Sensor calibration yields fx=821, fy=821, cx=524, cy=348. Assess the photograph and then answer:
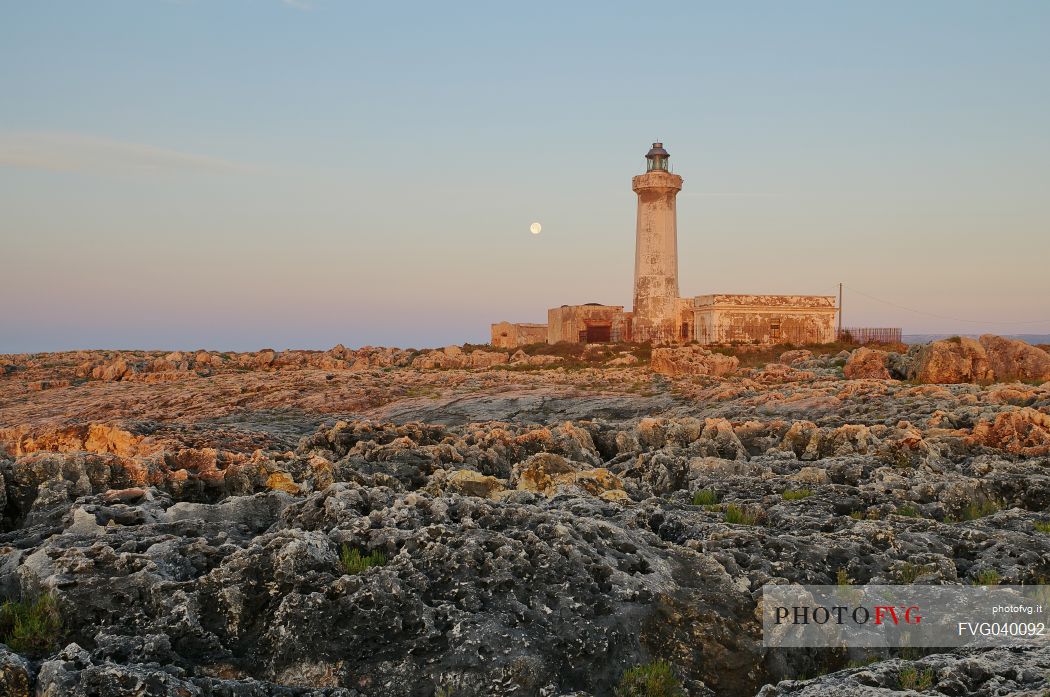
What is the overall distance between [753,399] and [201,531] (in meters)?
21.5

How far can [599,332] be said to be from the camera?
206 feet

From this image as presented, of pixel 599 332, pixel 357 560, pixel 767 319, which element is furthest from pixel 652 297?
pixel 357 560

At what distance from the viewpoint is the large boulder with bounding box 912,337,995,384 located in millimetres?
31438

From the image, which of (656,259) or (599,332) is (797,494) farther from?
(656,259)

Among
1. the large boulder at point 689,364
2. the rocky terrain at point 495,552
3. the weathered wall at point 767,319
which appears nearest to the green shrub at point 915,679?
the rocky terrain at point 495,552

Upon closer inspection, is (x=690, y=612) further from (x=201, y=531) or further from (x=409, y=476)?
(x=409, y=476)

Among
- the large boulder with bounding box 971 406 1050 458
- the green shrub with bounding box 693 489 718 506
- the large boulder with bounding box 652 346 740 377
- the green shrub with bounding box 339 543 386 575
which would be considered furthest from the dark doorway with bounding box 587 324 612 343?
the green shrub with bounding box 339 543 386 575

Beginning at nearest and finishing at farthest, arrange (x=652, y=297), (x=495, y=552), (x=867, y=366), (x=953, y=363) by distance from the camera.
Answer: (x=495, y=552) → (x=953, y=363) → (x=867, y=366) → (x=652, y=297)

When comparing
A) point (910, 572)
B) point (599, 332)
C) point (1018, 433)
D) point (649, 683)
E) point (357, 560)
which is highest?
point (599, 332)

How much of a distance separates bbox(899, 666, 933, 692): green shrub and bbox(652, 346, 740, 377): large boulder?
32539 mm

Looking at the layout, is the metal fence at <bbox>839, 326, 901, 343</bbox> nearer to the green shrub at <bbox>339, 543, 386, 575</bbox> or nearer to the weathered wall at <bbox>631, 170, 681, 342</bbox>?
the weathered wall at <bbox>631, 170, 681, 342</bbox>

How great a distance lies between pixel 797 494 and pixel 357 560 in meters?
8.29

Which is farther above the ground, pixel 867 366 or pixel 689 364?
pixel 867 366

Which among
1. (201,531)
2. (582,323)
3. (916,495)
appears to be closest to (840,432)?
(916,495)
